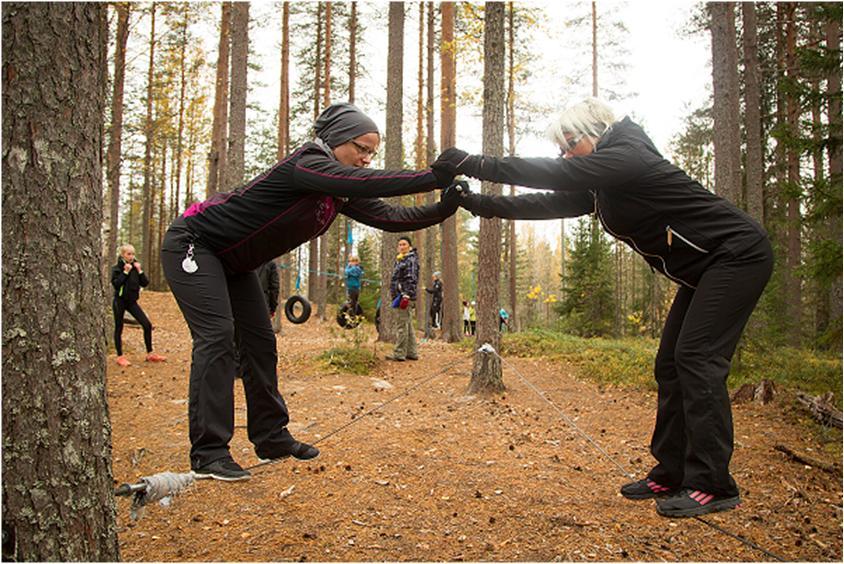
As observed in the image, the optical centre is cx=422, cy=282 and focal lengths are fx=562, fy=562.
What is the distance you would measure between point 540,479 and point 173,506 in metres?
2.51

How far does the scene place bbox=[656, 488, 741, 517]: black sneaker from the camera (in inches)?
101

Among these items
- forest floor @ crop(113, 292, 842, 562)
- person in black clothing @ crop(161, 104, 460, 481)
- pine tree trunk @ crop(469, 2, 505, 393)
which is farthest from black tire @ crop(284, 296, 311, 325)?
person in black clothing @ crop(161, 104, 460, 481)

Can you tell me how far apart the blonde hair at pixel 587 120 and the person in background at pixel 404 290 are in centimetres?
571

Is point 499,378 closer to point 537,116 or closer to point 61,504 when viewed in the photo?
point 61,504

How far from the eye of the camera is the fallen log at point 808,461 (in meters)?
4.63

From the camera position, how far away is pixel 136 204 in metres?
31.2

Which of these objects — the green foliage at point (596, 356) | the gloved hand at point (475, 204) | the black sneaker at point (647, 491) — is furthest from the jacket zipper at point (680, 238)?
the green foliage at point (596, 356)

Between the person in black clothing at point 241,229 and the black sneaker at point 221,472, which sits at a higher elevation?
the person in black clothing at point 241,229

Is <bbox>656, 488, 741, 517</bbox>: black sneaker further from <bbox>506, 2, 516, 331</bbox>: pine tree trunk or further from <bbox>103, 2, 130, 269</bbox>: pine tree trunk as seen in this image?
<bbox>506, 2, 516, 331</bbox>: pine tree trunk

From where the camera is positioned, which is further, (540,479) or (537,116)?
(537,116)

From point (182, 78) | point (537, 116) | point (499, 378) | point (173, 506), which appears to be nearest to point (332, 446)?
point (173, 506)

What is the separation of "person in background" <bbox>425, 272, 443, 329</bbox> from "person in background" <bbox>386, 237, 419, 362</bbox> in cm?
598

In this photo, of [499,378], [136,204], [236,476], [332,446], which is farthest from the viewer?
[136,204]

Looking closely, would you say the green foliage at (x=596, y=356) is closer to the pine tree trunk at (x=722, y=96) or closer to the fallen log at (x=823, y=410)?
the fallen log at (x=823, y=410)
